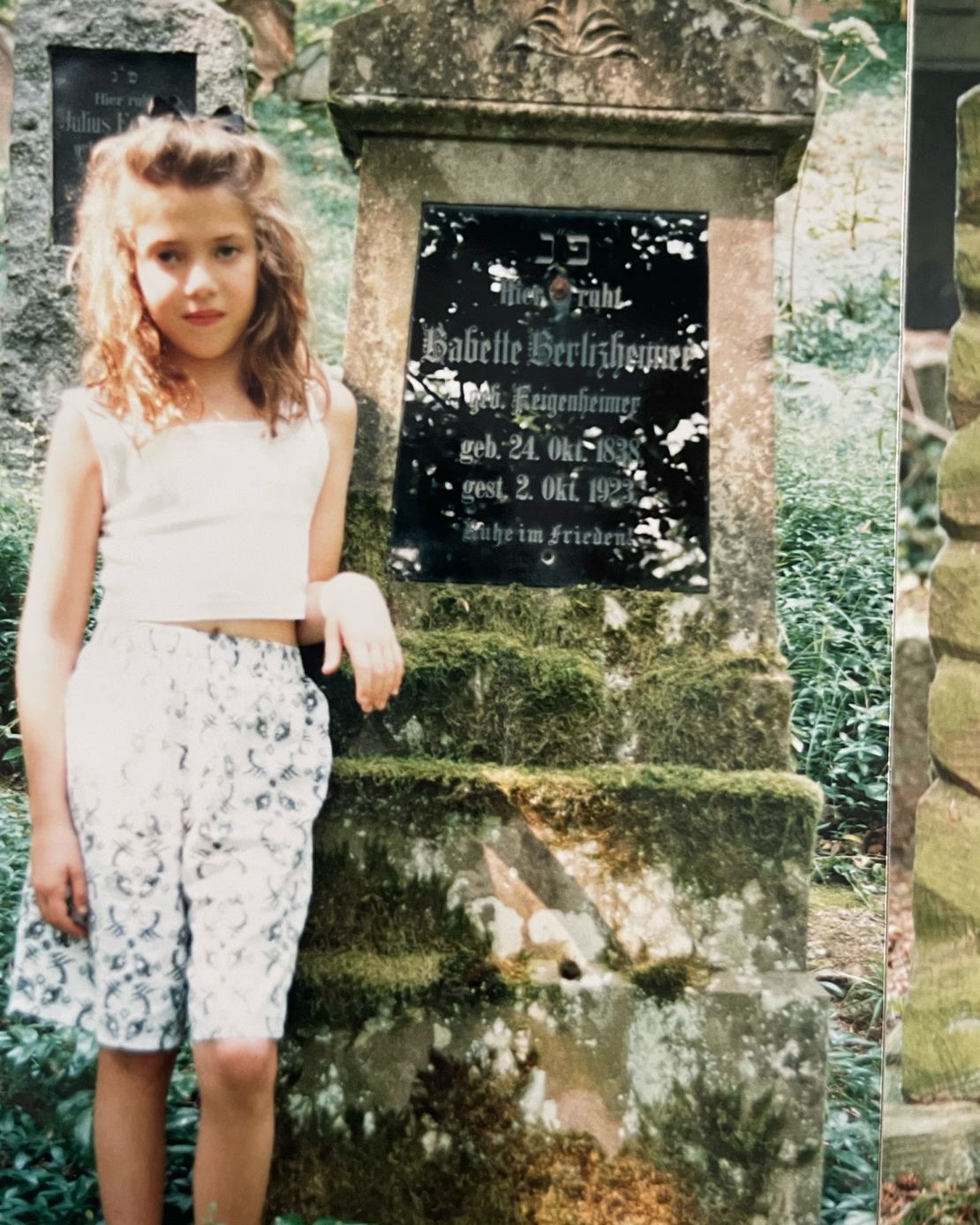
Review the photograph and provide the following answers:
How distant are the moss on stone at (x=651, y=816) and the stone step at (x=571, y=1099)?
26 centimetres

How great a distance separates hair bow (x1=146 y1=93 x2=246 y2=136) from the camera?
8.79 ft

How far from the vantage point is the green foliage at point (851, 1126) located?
2.97m

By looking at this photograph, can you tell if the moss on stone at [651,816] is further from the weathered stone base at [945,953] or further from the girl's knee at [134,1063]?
the girl's knee at [134,1063]

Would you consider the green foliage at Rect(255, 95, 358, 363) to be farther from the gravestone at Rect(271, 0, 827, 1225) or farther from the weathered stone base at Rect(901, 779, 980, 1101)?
the weathered stone base at Rect(901, 779, 980, 1101)

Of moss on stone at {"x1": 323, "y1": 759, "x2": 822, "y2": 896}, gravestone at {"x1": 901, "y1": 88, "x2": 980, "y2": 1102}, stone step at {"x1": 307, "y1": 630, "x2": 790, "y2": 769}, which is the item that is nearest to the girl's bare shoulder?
stone step at {"x1": 307, "y1": 630, "x2": 790, "y2": 769}

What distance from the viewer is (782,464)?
306cm

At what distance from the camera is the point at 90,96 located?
3082 millimetres

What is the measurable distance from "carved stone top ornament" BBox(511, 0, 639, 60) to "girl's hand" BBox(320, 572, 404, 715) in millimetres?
1300

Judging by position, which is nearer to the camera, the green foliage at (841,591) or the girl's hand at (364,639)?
the girl's hand at (364,639)

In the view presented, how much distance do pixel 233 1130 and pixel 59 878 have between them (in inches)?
24.8

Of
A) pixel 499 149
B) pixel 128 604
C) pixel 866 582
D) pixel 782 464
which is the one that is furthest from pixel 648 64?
pixel 128 604

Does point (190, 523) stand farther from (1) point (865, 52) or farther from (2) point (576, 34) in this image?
(1) point (865, 52)

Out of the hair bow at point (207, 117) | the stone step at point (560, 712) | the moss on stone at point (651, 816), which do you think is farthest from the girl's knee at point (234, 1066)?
the hair bow at point (207, 117)

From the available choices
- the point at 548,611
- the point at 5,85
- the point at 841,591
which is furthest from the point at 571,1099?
the point at 5,85
